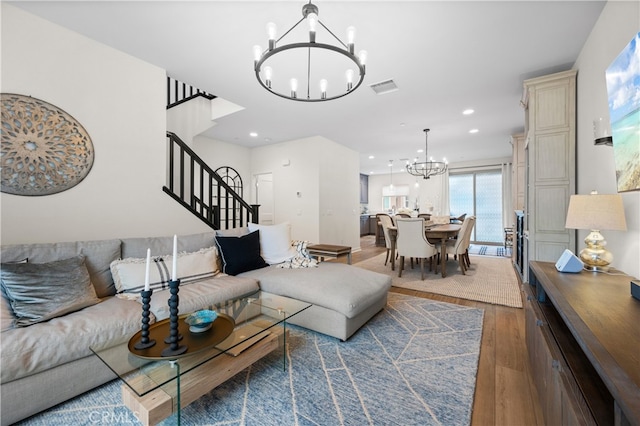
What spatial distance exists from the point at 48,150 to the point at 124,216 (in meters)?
0.85

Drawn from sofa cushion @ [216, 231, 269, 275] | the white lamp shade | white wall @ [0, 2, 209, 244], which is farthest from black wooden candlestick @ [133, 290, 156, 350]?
the white lamp shade

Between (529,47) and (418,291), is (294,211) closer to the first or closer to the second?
(418,291)

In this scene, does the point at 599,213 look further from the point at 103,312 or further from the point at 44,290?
the point at 44,290

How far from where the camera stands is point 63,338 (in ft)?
4.69

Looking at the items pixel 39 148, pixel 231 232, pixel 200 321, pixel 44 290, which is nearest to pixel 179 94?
pixel 39 148

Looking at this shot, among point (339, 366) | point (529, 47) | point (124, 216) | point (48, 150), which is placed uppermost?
point (529, 47)

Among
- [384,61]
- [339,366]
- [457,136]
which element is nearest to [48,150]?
[339,366]

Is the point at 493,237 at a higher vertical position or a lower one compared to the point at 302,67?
lower

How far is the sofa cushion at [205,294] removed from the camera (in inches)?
75.3

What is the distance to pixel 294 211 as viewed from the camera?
5.92 metres

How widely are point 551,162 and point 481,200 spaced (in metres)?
6.04

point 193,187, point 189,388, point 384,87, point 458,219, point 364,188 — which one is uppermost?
point 384,87

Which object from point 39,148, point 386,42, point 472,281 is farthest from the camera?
point 472,281

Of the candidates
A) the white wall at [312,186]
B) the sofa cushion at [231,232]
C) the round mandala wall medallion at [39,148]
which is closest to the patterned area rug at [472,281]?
the white wall at [312,186]
